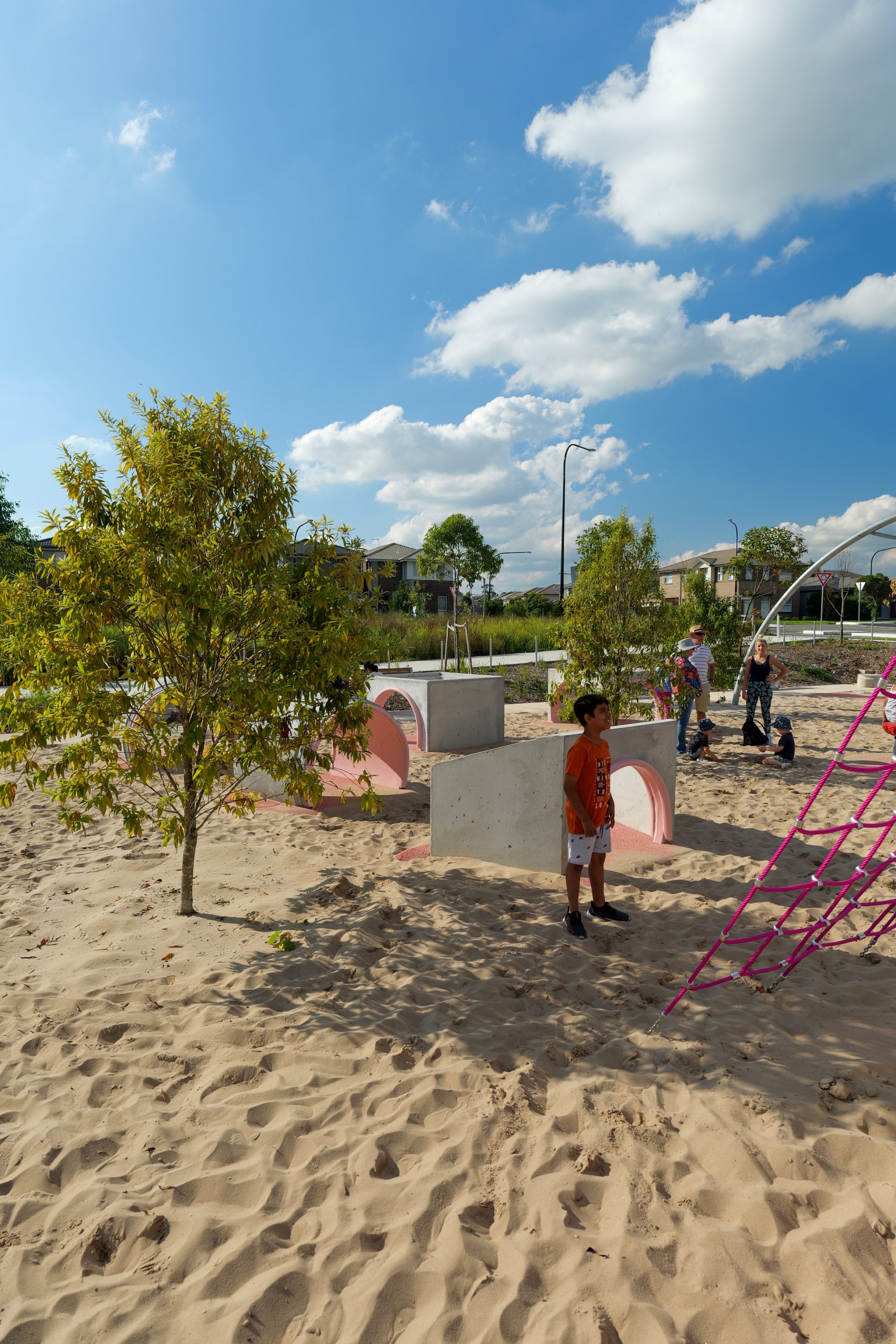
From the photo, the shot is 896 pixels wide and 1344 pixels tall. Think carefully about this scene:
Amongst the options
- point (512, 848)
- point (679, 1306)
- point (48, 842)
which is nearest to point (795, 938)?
point (512, 848)

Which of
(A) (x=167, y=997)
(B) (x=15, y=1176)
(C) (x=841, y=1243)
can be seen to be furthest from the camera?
(A) (x=167, y=997)

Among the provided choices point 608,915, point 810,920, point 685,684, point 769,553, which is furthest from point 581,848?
point 769,553

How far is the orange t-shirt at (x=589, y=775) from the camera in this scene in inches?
189

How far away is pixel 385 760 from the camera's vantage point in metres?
9.66

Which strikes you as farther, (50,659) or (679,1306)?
(50,659)

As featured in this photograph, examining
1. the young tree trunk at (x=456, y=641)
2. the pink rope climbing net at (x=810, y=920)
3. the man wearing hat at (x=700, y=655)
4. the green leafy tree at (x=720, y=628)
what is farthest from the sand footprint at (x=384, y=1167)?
the green leafy tree at (x=720, y=628)

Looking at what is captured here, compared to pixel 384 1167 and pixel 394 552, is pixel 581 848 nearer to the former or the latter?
pixel 384 1167

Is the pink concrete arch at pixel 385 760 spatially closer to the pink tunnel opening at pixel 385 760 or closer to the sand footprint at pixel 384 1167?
the pink tunnel opening at pixel 385 760

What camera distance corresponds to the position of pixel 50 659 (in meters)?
4.31

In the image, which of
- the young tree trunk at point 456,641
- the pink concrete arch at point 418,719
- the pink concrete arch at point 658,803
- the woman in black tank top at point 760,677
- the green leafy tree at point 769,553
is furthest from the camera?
the green leafy tree at point 769,553

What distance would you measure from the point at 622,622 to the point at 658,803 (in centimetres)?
379

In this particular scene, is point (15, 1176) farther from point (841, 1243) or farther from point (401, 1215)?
point (841, 1243)

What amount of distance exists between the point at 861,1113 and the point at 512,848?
3.32 metres

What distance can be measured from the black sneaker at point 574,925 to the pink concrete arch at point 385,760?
15.4 ft
